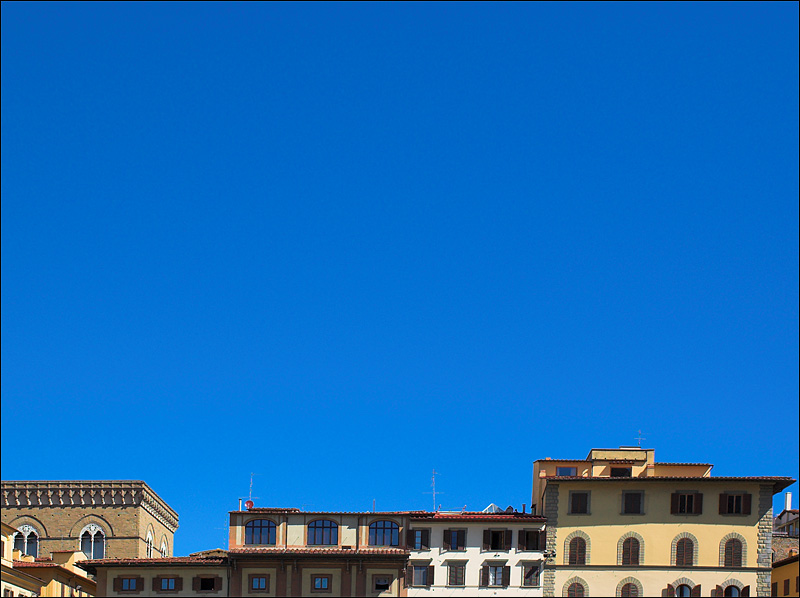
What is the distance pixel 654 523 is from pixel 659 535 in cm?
75

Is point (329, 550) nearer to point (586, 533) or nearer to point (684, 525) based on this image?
point (586, 533)

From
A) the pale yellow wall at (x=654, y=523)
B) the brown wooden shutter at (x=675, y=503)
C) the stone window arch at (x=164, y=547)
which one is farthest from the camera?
the stone window arch at (x=164, y=547)

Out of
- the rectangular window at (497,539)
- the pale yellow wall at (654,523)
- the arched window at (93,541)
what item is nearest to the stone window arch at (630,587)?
the pale yellow wall at (654,523)

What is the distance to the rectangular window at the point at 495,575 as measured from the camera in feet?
227

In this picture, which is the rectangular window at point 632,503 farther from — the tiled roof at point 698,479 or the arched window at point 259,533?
the arched window at point 259,533

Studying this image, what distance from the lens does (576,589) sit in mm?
68688

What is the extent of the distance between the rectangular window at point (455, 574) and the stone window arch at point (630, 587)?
917cm

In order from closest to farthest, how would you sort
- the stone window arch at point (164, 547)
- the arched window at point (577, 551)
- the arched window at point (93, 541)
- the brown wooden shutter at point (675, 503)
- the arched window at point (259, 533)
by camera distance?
the arched window at point (577, 551) < the brown wooden shutter at point (675, 503) < the arched window at point (259, 533) < the arched window at point (93, 541) < the stone window arch at point (164, 547)

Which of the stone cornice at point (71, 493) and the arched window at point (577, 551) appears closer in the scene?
the arched window at point (577, 551)

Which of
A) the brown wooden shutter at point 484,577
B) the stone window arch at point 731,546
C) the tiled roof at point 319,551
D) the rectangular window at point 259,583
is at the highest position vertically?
the stone window arch at point 731,546

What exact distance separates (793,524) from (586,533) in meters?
30.6

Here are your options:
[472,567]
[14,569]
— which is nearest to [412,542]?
[472,567]

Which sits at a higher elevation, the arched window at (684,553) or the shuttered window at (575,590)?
the arched window at (684,553)

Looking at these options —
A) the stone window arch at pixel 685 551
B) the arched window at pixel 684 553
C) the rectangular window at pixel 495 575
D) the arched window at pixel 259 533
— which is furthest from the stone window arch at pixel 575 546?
the arched window at pixel 259 533
